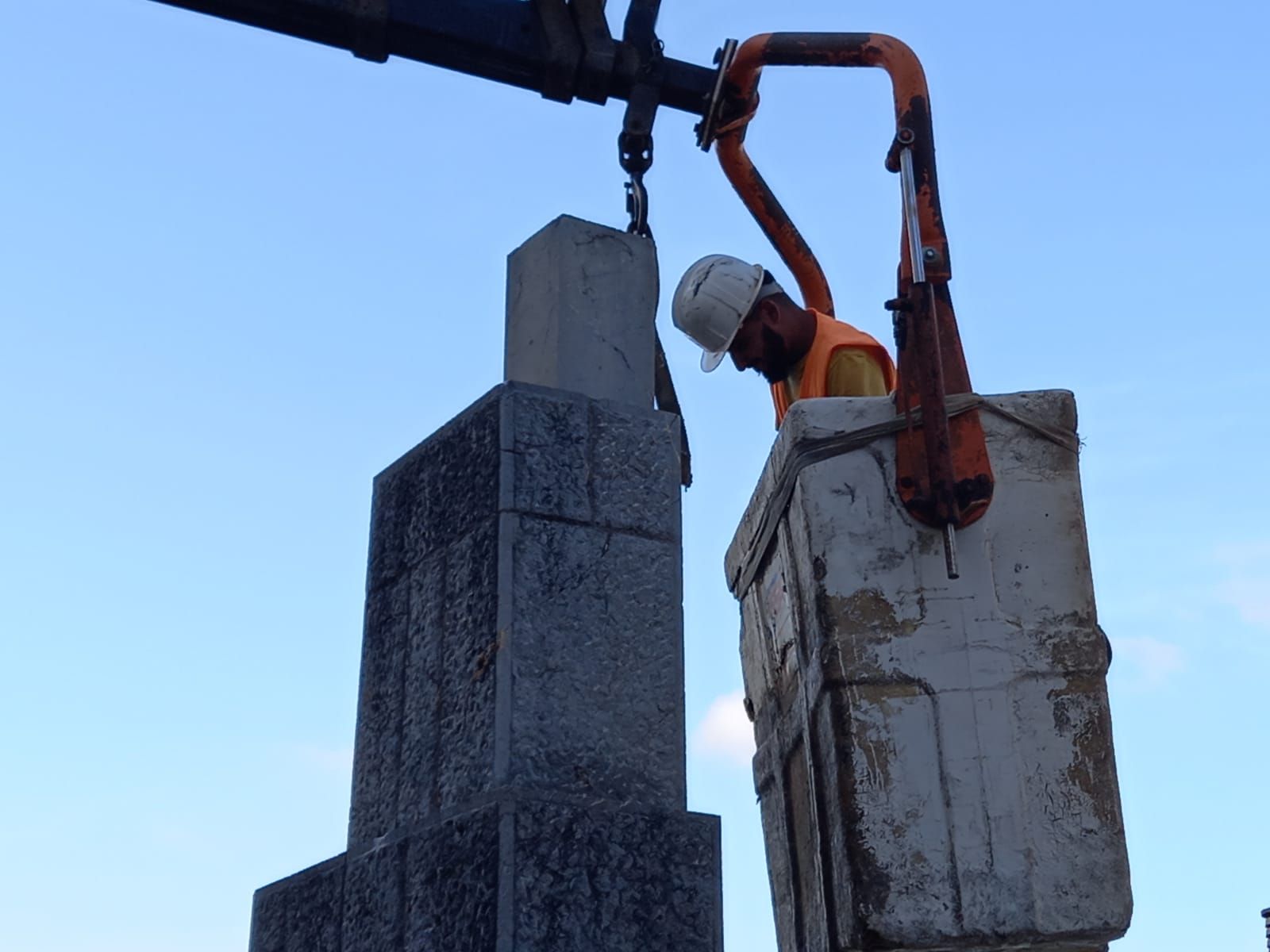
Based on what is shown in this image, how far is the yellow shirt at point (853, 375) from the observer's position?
12.9 ft

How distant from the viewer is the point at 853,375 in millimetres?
3945

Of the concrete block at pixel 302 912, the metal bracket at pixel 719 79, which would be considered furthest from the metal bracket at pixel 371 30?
the concrete block at pixel 302 912

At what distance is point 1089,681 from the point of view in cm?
331

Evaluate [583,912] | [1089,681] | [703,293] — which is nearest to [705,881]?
[583,912]

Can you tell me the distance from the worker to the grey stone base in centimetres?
141

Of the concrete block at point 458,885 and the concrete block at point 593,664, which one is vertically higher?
the concrete block at point 593,664

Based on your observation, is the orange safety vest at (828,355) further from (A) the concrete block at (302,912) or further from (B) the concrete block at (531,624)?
(A) the concrete block at (302,912)

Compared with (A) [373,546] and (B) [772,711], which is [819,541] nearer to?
(B) [772,711]

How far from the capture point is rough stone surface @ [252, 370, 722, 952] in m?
2.72

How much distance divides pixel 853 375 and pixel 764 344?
0.25 metres

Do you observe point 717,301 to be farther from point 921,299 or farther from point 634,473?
point 634,473

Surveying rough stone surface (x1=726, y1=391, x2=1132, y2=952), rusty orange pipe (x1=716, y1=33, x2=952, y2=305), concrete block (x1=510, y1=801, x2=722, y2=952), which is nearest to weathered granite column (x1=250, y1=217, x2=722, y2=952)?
concrete block (x1=510, y1=801, x2=722, y2=952)

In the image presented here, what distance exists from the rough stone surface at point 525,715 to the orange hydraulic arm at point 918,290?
1.82ft

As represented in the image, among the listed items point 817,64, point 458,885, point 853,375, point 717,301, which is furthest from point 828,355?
point 458,885
